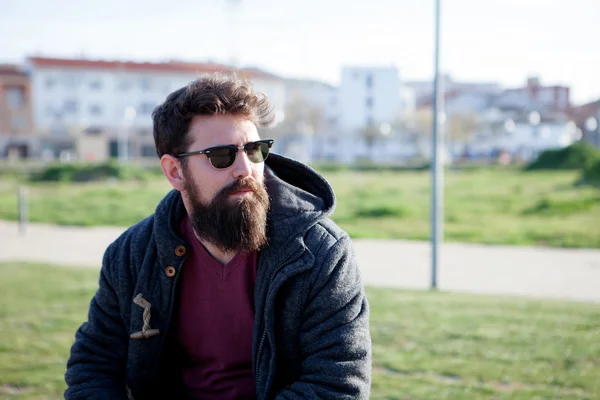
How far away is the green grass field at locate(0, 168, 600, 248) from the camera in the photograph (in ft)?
45.6

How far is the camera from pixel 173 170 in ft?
8.59

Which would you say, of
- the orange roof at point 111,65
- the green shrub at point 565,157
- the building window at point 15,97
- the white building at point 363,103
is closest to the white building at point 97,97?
the orange roof at point 111,65

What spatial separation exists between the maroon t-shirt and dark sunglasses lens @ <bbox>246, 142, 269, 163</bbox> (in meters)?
0.34

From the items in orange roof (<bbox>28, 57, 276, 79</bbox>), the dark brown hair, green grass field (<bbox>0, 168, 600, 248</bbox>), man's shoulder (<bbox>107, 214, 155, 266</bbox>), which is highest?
orange roof (<bbox>28, 57, 276, 79</bbox>)

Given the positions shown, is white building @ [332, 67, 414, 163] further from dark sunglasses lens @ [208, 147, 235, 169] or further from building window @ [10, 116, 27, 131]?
dark sunglasses lens @ [208, 147, 235, 169]

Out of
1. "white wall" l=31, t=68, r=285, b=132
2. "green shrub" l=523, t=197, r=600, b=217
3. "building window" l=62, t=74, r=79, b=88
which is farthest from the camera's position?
"building window" l=62, t=74, r=79, b=88

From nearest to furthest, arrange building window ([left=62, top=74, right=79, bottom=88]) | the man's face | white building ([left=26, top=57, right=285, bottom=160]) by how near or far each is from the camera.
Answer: the man's face
white building ([left=26, top=57, right=285, bottom=160])
building window ([left=62, top=74, right=79, bottom=88])

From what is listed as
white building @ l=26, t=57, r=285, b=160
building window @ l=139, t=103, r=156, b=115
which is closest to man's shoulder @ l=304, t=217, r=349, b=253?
white building @ l=26, t=57, r=285, b=160

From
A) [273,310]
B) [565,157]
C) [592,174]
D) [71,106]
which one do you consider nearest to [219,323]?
[273,310]

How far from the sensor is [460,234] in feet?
46.3

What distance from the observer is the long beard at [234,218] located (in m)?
2.35

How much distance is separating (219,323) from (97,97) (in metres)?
81.1

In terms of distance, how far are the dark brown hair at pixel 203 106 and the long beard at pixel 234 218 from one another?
0.24m

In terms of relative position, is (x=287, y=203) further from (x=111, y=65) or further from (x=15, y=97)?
(x=111, y=65)
